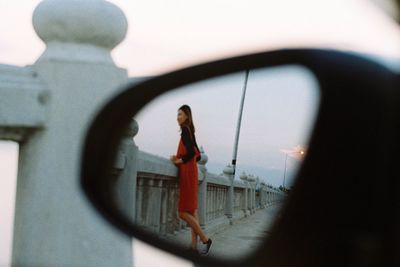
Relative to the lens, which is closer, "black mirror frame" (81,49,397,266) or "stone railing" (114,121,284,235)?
"black mirror frame" (81,49,397,266)

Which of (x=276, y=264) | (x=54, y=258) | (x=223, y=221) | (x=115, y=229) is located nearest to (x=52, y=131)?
(x=54, y=258)

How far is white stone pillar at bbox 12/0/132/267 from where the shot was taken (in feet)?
11.9

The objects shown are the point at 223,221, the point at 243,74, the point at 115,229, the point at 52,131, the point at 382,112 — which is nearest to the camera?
the point at 382,112

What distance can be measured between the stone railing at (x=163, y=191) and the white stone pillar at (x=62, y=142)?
0.26 metres

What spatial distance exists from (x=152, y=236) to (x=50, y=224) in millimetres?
2713

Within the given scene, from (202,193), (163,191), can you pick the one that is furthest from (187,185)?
(202,193)

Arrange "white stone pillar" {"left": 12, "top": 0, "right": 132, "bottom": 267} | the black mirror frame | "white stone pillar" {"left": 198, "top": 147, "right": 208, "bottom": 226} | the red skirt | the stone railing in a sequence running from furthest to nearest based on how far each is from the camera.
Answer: "white stone pillar" {"left": 198, "top": 147, "right": 208, "bottom": 226}, the red skirt, "white stone pillar" {"left": 12, "top": 0, "right": 132, "bottom": 267}, the stone railing, the black mirror frame

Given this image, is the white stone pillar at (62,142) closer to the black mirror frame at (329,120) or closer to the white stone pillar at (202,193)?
the black mirror frame at (329,120)

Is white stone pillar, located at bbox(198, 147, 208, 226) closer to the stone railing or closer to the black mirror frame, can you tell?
the stone railing

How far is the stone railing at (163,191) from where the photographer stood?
2148 mm

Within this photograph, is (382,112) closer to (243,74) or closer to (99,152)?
(243,74)

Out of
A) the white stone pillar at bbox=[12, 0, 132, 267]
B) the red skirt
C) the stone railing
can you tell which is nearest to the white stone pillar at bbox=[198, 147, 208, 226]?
the stone railing

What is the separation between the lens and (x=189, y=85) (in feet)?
3.18

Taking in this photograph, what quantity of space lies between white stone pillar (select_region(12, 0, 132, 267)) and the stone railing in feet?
0.86
